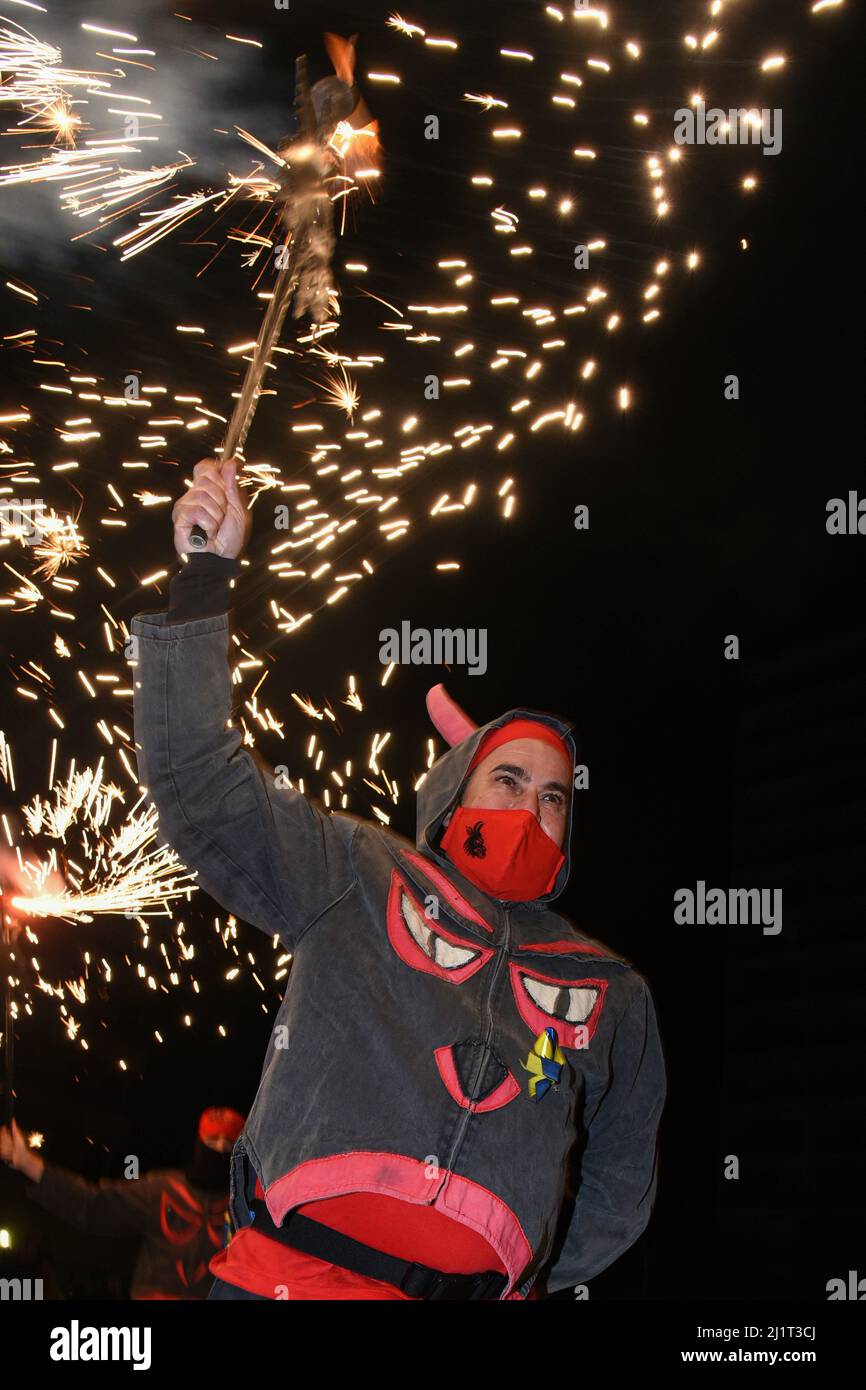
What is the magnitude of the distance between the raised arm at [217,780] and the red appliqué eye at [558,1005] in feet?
1.26

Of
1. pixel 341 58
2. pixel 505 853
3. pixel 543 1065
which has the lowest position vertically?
pixel 543 1065

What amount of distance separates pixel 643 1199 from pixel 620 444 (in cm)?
339

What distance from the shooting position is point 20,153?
409 cm

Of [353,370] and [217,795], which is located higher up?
[353,370]

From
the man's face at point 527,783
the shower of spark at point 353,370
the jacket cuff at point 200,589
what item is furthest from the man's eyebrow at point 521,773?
the shower of spark at point 353,370

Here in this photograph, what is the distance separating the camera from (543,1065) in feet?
7.69

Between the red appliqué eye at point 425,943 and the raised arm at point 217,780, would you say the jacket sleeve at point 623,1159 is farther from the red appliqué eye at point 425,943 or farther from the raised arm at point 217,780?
the raised arm at point 217,780

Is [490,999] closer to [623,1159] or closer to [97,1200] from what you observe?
[623,1159]

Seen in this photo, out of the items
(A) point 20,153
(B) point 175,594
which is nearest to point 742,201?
(A) point 20,153

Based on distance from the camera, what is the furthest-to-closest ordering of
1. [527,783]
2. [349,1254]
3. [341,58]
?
[341,58], [527,783], [349,1254]

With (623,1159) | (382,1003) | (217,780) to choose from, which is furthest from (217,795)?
(623,1159)

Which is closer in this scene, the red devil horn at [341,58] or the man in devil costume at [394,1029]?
the man in devil costume at [394,1029]

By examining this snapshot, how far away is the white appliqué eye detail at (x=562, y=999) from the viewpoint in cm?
245

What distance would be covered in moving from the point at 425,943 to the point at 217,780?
0.50 metres
